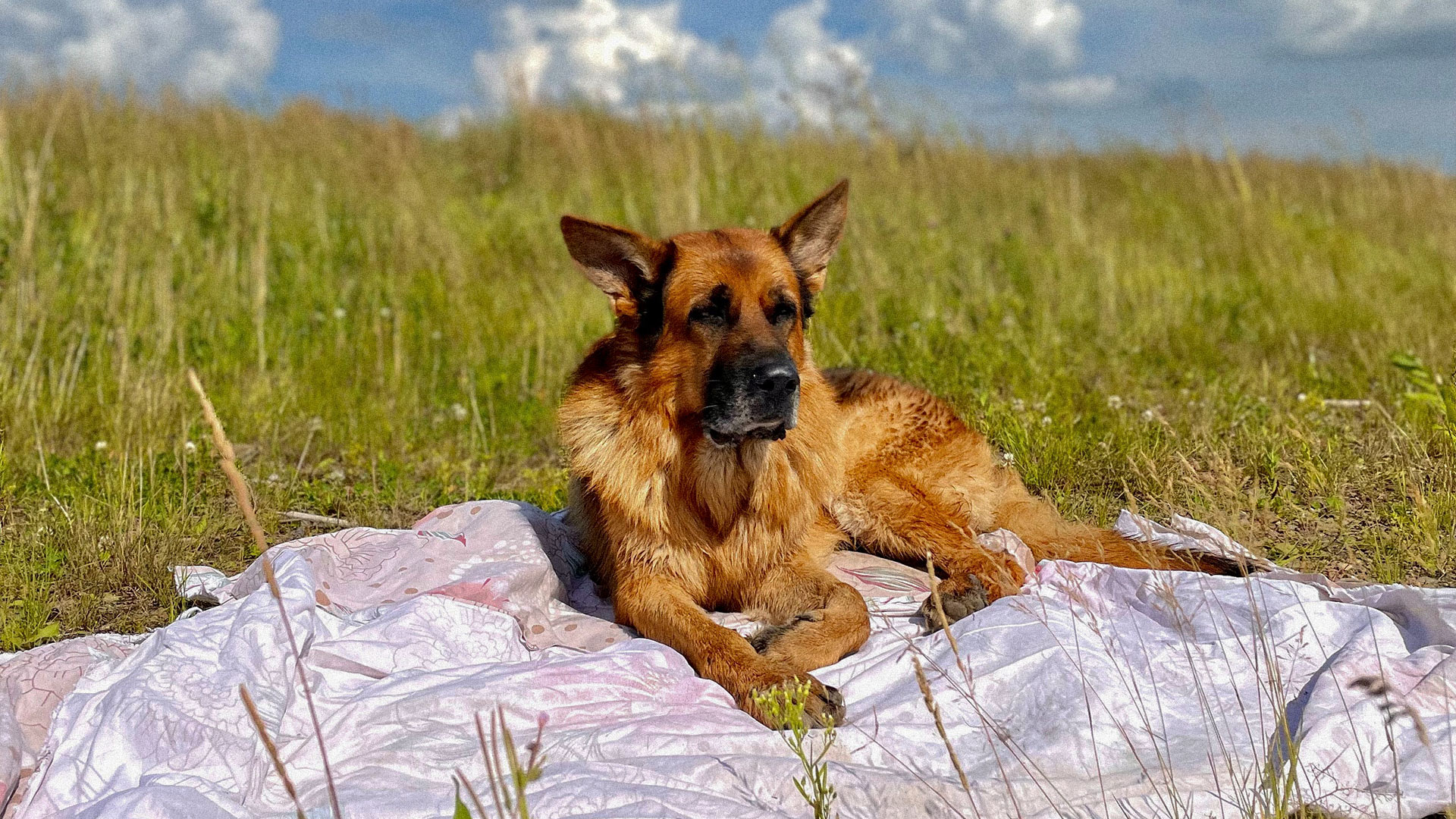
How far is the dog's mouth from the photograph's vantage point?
352 cm

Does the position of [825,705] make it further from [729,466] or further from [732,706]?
[729,466]

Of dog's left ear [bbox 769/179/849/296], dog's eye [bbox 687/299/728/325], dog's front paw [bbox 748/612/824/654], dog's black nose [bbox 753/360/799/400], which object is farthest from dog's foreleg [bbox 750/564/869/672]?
dog's left ear [bbox 769/179/849/296]

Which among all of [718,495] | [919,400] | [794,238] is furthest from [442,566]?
[919,400]

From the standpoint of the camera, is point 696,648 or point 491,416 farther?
point 491,416

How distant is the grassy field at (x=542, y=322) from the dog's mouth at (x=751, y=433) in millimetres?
1167

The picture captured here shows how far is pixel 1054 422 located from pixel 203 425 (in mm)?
4465

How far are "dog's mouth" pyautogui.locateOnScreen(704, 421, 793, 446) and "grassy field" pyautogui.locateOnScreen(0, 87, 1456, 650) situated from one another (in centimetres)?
117

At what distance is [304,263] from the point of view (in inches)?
322

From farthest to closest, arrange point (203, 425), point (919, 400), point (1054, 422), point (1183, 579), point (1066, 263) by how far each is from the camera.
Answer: point (1066, 263), point (203, 425), point (1054, 422), point (919, 400), point (1183, 579)

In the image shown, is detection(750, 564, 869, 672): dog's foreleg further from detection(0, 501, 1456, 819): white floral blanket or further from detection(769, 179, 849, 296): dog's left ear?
detection(769, 179, 849, 296): dog's left ear

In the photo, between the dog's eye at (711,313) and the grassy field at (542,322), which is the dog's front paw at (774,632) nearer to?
the dog's eye at (711,313)

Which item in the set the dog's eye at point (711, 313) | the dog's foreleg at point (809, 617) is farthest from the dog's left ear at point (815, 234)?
the dog's foreleg at point (809, 617)

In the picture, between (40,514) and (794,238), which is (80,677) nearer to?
(40,514)

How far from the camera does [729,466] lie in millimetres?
3826
